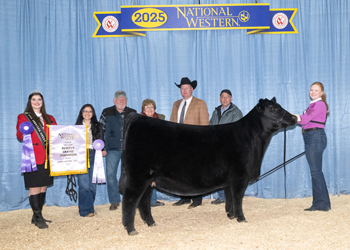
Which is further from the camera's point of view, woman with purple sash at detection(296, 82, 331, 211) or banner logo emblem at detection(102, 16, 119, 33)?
banner logo emblem at detection(102, 16, 119, 33)

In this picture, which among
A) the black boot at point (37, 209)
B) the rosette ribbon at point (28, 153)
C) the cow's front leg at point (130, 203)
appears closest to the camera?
the cow's front leg at point (130, 203)

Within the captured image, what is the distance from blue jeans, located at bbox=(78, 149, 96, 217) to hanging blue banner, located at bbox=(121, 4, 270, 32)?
2.49 metres

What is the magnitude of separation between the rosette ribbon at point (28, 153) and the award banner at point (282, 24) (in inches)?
156

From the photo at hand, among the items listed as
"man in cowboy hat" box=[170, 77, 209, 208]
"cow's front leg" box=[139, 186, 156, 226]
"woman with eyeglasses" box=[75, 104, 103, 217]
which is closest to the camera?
"cow's front leg" box=[139, 186, 156, 226]

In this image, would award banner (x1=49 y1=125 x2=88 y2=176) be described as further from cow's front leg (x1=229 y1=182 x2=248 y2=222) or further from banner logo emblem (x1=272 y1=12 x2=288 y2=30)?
banner logo emblem (x1=272 y1=12 x2=288 y2=30)

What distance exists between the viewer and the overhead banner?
5.05 meters

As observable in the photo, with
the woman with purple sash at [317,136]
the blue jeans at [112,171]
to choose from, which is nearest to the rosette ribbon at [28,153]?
the blue jeans at [112,171]

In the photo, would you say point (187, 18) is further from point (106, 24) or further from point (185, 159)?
point (185, 159)

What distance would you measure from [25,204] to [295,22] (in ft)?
19.1

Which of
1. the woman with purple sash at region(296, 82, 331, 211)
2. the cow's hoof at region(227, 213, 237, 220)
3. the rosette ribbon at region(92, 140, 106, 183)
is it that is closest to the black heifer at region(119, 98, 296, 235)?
the cow's hoof at region(227, 213, 237, 220)

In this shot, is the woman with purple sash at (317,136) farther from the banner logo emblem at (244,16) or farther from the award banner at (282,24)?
the banner logo emblem at (244,16)

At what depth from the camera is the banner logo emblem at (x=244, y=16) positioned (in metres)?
5.10

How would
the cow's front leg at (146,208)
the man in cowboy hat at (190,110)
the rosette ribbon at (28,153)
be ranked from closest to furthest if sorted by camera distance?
the rosette ribbon at (28,153), the cow's front leg at (146,208), the man in cowboy hat at (190,110)

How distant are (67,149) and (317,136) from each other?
11.1 ft
